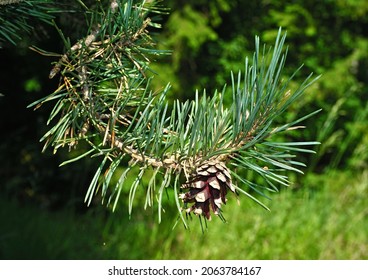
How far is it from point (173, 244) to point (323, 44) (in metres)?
2.10

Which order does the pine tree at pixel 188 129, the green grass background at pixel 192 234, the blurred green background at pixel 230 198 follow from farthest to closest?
the blurred green background at pixel 230 198, the green grass background at pixel 192 234, the pine tree at pixel 188 129

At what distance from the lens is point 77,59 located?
0.97 metres

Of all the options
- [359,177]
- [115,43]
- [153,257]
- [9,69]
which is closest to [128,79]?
[115,43]

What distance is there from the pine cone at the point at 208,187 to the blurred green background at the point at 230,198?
6.64 feet

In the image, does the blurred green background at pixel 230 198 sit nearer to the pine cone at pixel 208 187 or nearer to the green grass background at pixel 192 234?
the green grass background at pixel 192 234

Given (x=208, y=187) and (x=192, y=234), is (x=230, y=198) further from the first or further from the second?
(x=208, y=187)

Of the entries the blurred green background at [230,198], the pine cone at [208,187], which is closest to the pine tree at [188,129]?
the pine cone at [208,187]

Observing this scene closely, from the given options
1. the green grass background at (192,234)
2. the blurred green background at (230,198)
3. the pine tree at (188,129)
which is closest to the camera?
the pine tree at (188,129)

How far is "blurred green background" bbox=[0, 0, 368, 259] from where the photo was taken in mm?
3029

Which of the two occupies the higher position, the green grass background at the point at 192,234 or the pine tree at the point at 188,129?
the pine tree at the point at 188,129

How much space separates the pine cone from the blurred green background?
2.03 metres

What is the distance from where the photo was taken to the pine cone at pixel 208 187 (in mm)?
840

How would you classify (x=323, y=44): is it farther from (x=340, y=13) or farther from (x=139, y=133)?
(x=139, y=133)
